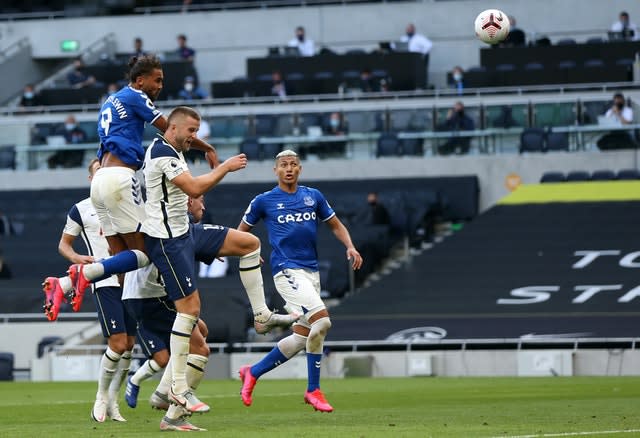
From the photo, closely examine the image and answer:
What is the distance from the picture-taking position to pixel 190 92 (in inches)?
1484

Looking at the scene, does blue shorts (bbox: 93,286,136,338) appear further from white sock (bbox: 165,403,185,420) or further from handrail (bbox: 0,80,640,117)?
handrail (bbox: 0,80,640,117)

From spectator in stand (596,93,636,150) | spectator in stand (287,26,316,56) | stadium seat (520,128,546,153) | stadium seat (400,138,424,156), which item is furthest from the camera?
spectator in stand (287,26,316,56)

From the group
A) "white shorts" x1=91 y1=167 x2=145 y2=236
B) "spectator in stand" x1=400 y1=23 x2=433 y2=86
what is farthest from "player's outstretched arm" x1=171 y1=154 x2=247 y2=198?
"spectator in stand" x1=400 y1=23 x2=433 y2=86

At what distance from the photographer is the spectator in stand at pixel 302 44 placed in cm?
3873

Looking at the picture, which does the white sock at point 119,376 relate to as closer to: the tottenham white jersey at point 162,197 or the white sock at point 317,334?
the white sock at point 317,334

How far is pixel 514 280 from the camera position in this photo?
92.6 feet

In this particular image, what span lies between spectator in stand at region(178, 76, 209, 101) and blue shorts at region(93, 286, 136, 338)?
24582mm

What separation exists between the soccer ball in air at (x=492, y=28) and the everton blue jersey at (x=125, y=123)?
5434 mm

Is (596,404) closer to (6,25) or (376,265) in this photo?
(376,265)

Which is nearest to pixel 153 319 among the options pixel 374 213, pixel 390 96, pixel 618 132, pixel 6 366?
pixel 6 366

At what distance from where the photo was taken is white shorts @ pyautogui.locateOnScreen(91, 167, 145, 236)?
473 inches

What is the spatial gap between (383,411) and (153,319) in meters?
2.26

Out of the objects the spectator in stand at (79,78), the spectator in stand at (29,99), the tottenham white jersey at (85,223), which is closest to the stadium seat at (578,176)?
the spectator in stand at (79,78)

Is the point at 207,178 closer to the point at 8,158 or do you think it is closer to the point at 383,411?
the point at 383,411
